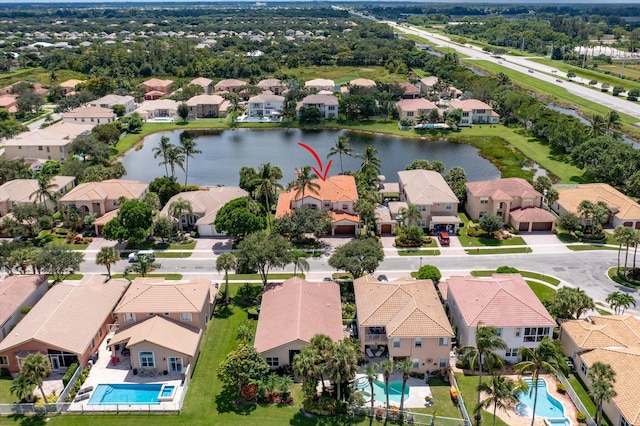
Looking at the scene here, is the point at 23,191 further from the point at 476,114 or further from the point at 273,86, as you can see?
the point at 476,114

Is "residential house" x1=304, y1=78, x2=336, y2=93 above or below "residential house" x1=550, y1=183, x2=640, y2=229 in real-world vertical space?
above

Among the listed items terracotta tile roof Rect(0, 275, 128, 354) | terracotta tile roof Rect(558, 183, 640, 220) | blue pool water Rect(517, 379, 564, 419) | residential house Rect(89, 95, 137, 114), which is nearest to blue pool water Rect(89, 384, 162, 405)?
terracotta tile roof Rect(0, 275, 128, 354)

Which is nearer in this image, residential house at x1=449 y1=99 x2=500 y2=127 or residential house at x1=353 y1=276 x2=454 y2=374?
residential house at x1=353 y1=276 x2=454 y2=374

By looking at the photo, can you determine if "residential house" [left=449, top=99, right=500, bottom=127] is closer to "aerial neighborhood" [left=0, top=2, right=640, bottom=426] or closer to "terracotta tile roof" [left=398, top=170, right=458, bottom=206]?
"aerial neighborhood" [left=0, top=2, right=640, bottom=426]

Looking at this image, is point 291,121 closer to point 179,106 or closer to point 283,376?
point 179,106

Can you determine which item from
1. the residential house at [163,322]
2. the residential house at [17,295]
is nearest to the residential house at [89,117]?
the residential house at [17,295]

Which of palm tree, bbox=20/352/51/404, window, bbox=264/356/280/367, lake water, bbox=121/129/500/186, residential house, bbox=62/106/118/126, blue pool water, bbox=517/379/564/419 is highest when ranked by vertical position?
residential house, bbox=62/106/118/126

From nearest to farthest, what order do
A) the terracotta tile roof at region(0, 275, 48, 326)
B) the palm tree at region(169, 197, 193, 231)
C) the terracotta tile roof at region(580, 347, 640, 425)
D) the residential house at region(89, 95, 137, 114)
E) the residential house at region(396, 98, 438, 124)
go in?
1. the terracotta tile roof at region(580, 347, 640, 425)
2. the terracotta tile roof at region(0, 275, 48, 326)
3. the palm tree at region(169, 197, 193, 231)
4. the residential house at region(396, 98, 438, 124)
5. the residential house at region(89, 95, 137, 114)
